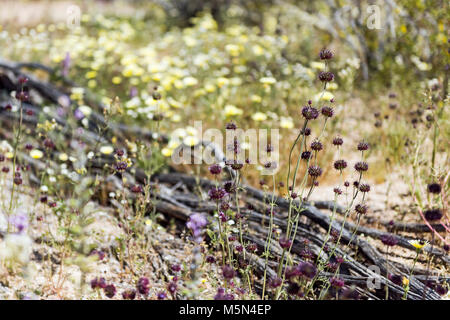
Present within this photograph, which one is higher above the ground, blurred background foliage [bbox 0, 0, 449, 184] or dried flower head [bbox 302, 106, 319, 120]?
blurred background foliage [bbox 0, 0, 449, 184]

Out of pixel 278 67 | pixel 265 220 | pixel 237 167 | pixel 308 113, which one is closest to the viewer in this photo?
pixel 308 113

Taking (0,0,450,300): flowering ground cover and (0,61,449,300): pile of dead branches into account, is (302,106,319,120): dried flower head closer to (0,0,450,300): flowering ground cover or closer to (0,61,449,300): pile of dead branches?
(0,0,450,300): flowering ground cover

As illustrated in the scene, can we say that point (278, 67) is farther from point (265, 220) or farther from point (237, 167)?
point (237, 167)

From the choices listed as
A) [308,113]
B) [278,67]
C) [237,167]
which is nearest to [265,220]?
[237,167]

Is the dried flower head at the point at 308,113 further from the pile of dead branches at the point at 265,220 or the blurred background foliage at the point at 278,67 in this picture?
the blurred background foliage at the point at 278,67

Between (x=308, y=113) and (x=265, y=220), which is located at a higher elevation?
(x=308, y=113)

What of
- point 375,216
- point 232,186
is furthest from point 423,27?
point 232,186

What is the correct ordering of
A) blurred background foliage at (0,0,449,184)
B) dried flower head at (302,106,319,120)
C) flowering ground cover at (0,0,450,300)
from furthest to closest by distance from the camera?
blurred background foliage at (0,0,449,184)
flowering ground cover at (0,0,450,300)
dried flower head at (302,106,319,120)

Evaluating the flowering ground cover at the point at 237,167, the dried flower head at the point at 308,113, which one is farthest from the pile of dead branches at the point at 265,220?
the dried flower head at the point at 308,113

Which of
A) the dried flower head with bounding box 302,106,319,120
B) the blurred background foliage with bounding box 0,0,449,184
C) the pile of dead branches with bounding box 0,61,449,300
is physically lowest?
the pile of dead branches with bounding box 0,61,449,300

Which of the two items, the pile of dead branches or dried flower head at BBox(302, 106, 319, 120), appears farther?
the pile of dead branches

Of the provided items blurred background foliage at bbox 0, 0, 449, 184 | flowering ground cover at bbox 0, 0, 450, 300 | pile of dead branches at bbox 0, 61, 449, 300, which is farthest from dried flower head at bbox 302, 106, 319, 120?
blurred background foliage at bbox 0, 0, 449, 184
